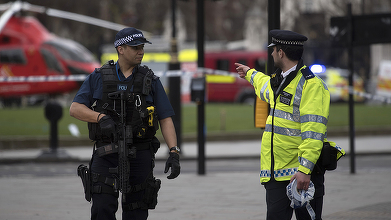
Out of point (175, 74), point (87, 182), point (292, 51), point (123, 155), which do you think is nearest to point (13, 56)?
point (175, 74)

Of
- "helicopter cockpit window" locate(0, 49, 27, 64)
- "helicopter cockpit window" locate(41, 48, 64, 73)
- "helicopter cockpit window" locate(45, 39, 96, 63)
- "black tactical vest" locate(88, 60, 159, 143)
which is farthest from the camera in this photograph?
"helicopter cockpit window" locate(45, 39, 96, 63)

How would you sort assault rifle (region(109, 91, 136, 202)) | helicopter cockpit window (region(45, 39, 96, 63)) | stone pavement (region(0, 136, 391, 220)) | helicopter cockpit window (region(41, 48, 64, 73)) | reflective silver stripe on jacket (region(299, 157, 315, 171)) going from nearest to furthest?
reflective silver stripe on jacket (region(299, 157, 315, 171)), assault rifle (region(109, 91, 136, 202)), stone pavement (region(0, 136, 391, 220)), helicopter cockpit window (region(41, 48, 64, 73)), helicopter cockpit window (region(45, 39, 96, 63))

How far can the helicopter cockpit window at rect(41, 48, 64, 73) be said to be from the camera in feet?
72.5

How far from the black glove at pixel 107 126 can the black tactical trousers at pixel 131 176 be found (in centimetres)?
22

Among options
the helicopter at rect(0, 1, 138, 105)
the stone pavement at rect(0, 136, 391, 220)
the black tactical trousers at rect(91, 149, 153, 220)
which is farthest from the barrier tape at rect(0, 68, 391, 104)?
the helicopter at rect(0, 1, 138, 105)

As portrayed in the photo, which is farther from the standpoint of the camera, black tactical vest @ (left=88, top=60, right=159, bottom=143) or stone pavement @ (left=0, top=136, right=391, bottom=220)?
stone pavement @ (left=0, top=136, right=391, bottom=220)

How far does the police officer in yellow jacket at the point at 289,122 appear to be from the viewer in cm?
403

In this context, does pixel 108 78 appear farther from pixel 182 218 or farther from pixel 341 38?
pixel 341 38

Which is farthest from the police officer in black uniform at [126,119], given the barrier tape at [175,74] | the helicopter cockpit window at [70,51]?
the helicopter cockpit window at [70,51]

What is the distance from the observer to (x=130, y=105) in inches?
175

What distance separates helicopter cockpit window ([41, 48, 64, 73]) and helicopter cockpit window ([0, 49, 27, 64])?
732mm

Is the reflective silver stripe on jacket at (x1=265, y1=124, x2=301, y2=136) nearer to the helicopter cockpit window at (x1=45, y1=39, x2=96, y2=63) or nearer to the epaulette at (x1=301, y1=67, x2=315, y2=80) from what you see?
the epaulette at (x1=301, y1=67, x2=315, y2=80)

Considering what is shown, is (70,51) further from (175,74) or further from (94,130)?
(94,130)

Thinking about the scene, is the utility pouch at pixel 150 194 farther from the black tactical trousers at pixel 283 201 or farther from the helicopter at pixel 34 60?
the helicopter at pixel 34 60
